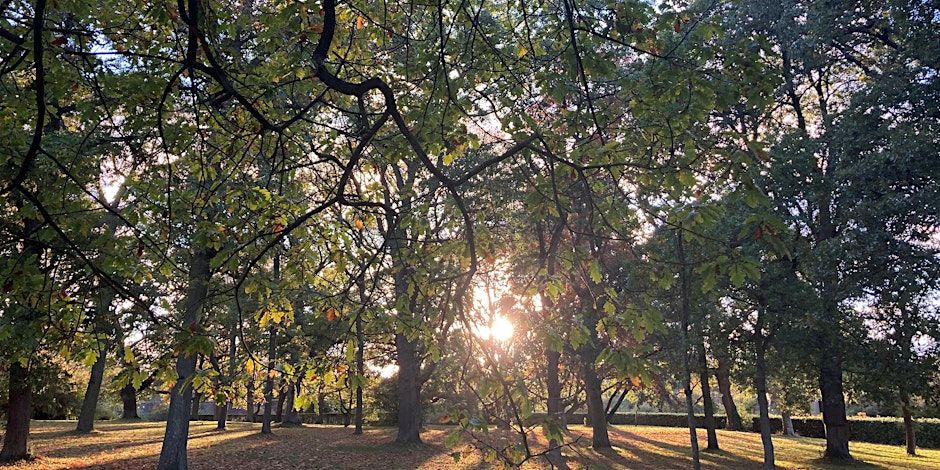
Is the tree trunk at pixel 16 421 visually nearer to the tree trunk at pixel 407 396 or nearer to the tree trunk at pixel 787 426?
the tree trunk at pixel 407 396

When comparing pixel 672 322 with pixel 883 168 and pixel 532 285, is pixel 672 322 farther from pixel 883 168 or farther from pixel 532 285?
pixel 532 285

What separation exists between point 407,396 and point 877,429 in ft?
89.6

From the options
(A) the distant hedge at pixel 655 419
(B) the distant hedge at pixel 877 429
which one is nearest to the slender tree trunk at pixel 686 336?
(B) the distant hedge at pixel 877 429

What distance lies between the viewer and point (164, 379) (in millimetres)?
3467

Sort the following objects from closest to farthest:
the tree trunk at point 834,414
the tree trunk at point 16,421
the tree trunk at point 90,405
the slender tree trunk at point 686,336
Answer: the slender tree trunk at point 686,336 → the tree trunk at point 16,421 → the tree trunk at point 834,414 → the tree trunk at point 90,405

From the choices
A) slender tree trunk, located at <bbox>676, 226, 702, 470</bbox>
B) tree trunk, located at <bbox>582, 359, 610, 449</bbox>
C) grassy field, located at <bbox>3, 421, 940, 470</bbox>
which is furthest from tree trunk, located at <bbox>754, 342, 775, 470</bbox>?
tree trunk, located at <bbox>582, 359, 610, 449</bbox>

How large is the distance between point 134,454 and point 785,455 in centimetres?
1989

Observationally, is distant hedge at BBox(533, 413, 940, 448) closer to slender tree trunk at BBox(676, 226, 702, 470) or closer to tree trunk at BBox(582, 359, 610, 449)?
tree trunk at BBox(582, 359, 610, 449)

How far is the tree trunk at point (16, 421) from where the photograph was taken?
13.2 metres

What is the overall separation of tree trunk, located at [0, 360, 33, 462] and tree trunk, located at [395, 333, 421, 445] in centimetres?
974

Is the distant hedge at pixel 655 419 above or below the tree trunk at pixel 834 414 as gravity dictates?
below

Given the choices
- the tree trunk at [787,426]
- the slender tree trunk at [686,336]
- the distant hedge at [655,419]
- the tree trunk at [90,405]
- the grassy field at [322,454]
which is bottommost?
the distant hedge at [655,419]

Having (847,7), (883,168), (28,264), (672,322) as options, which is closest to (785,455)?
(672,322)

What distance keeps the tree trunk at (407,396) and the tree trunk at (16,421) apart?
9736mm
